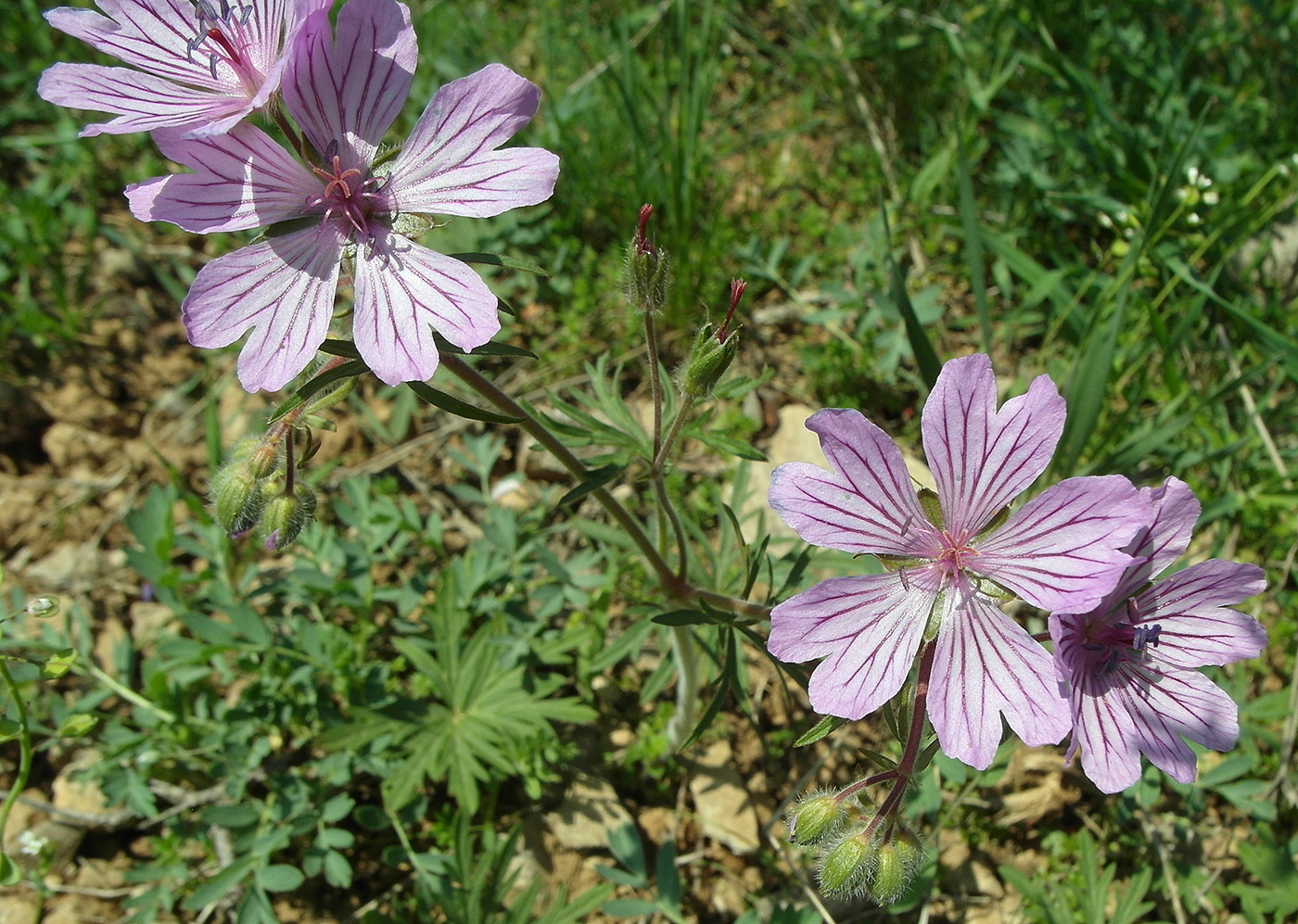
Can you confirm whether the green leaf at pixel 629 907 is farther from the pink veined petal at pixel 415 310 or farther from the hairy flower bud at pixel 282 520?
the pink veined petal at pixel 415 310

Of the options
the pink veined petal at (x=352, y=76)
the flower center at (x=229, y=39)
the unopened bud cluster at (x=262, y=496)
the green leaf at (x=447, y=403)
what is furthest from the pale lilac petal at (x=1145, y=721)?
the flower center at (x=229, y=39)

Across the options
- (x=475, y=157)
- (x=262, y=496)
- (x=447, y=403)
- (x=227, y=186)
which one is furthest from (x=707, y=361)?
(x=262, y=496)

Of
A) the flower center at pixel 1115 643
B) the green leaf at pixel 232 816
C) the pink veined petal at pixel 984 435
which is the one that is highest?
the pink veined petal at pixel 984 435

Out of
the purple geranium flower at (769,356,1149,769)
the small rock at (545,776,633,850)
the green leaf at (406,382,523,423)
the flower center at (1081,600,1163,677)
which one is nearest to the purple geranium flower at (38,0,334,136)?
the green leaf at (406,382,523,423)

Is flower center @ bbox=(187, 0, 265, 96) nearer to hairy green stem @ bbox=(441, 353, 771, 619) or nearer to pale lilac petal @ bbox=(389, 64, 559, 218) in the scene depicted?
pale lilac petal @ bbox=(389, 64, 559, 218)

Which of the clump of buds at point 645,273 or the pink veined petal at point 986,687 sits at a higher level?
the clump of buds at point 645,273

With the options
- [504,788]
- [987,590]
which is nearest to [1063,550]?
[987,590]

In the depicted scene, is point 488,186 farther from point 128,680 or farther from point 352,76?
point 128,680

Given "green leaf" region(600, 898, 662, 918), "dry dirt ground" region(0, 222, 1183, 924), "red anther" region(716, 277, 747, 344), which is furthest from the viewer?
"dry dirt ground" region(0, 222, 1183, 924)
